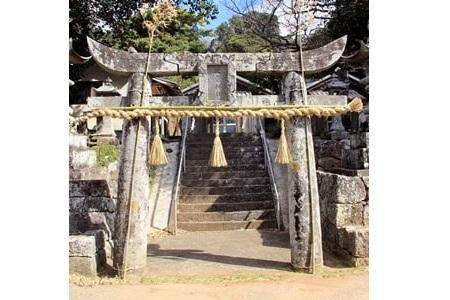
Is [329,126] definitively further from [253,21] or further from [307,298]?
[307,298]

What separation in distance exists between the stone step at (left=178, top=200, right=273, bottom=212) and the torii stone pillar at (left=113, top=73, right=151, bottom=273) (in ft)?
9.61

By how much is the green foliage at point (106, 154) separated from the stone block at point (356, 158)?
435cm

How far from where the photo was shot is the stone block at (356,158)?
604cm

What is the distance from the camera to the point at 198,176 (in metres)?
8.27

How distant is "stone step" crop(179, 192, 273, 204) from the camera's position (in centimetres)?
750

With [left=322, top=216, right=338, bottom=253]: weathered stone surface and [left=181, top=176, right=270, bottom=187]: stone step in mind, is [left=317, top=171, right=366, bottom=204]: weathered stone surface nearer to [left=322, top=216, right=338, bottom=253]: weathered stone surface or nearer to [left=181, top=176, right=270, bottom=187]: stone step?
[left=322, top=216, right=338, bottom=253]: weathered stone surface

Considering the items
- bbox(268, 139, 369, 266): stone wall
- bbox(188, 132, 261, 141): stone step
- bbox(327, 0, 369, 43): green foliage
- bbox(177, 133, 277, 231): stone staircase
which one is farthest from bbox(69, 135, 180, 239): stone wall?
bbox(327, 0, 369, 43): green foliage

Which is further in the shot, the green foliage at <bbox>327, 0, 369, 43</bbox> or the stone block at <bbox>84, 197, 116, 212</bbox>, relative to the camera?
the green foliage at <bbox>327, 0, 369, 43</bbox>

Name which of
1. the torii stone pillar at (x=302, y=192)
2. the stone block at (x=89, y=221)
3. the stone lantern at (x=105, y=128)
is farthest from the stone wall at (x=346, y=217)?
the stone lantern at (x=105, y=128)

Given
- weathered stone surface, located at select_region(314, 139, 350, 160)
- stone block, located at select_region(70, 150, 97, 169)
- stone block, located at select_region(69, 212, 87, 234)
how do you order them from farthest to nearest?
weathered stone surface, located at select_region(314, 139, 350, 160) < stone block, located at select_region(70, 150, 97, 169) < stone block, located at select_region(69, 212, 87, 234)

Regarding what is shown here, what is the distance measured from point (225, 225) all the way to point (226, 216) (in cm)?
23

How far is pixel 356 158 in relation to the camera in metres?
6.38

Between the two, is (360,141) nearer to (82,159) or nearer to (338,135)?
(338,135)

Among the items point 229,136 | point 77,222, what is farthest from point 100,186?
point 229,136
